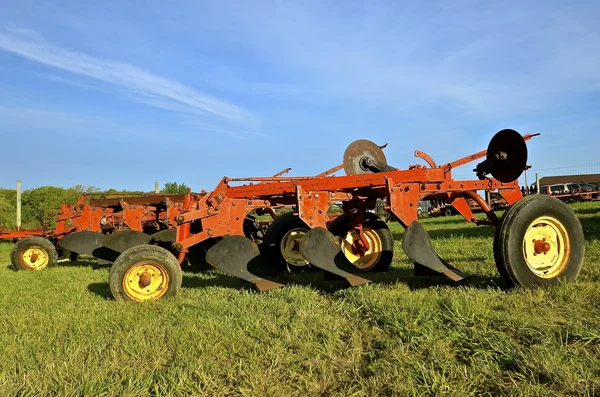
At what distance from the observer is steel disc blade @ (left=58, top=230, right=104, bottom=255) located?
8672 millimetres

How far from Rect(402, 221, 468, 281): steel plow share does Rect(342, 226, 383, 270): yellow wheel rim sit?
5.85 ft

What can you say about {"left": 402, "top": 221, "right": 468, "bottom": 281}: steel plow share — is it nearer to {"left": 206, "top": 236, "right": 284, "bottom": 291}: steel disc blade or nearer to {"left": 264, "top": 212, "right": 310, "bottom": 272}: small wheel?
{"left": 206, "top": 236, "right": 284, "bottom": 291}: steel disc blade

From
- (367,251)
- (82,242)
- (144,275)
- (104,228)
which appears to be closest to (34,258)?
(82,242)

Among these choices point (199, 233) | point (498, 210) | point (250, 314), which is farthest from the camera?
point (498, 210)

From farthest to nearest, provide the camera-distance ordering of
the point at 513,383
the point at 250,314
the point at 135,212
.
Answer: the point at 135,212 → the point at 250,314 → the point at 513,383

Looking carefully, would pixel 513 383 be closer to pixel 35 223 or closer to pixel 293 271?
pixel 293 271

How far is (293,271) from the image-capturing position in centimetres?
681

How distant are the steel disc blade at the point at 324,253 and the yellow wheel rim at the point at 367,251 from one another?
4.83 feet

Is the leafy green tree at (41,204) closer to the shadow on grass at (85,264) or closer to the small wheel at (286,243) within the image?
the shadow on grass at (85,264)

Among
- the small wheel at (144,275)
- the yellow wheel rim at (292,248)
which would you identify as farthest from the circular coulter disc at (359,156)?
the small wheel at (144,275)

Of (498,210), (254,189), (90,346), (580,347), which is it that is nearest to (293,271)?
(254,189)

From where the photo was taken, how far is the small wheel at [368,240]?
6.42 meters

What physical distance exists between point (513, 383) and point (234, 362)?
1660 mm

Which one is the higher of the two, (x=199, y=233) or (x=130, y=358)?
(x=199, y=233)
